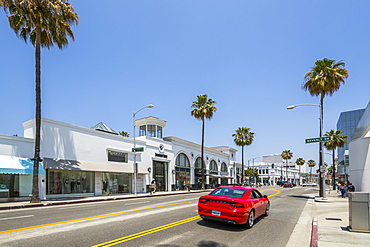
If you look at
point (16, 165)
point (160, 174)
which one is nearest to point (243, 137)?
point (160, 174)

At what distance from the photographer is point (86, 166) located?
2589 centimetres

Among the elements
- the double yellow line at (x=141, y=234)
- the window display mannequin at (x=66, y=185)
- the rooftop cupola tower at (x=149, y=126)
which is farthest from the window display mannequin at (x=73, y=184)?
the double yellow line at (x=141, y=234)

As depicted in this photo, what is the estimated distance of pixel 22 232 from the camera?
835 centimetres

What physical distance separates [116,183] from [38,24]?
677 inches

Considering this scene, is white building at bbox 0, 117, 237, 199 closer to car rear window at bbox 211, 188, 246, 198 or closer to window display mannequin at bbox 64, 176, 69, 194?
window display mannequin at bbox 64, 176, 69, 194

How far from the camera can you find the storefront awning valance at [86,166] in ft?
75.4

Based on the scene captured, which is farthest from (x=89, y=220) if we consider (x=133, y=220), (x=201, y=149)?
(x=201, y=149)

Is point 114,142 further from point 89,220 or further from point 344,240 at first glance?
point 344,240

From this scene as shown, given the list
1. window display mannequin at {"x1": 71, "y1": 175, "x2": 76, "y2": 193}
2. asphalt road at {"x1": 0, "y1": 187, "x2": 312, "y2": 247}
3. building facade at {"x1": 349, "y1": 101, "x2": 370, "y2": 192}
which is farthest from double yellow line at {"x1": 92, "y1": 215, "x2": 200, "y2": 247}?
building facade at {"x1": 349, "y1": 101, "x2": 370, "y2": 192}

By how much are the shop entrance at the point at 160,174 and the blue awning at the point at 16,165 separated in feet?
56.6

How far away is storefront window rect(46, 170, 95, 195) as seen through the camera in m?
23.7

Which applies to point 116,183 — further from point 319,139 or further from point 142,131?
point 319,139

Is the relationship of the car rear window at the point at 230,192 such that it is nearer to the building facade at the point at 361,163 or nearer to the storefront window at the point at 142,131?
the building facade at the point at 361,163

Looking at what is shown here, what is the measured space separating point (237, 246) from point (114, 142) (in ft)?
80.9
